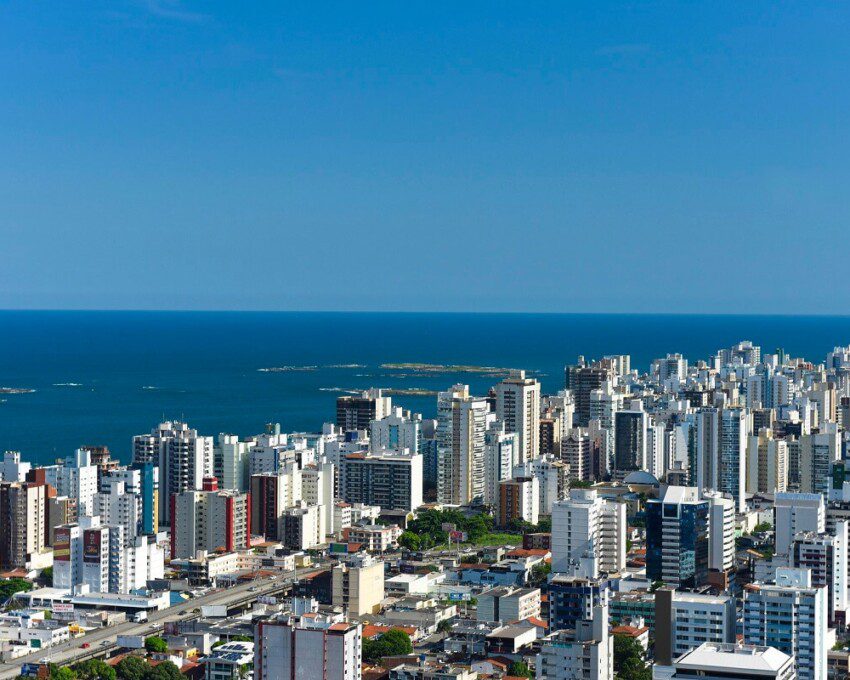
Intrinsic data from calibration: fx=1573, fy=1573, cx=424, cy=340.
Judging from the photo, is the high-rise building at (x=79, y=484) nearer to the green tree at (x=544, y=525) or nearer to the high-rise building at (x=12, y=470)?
the high-rise building at (x=12, y=470)

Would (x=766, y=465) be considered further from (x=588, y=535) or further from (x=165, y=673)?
(x=165, y=673)

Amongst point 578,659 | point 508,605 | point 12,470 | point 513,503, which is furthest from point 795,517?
point 12,470

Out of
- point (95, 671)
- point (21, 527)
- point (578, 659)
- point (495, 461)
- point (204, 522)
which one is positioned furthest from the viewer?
point (495, 461)

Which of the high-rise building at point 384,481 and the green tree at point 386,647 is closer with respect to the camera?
the green tree at point 386,647

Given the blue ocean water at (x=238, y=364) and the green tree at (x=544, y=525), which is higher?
the blue ocean water at (x=238, y=364)

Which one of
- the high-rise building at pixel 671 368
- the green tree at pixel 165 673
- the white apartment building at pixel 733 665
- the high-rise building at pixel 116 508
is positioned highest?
the high-rise building at pixel 671 368

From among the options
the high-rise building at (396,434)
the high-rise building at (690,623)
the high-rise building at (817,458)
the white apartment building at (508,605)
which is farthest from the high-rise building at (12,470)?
the high-rise building at (817,458)

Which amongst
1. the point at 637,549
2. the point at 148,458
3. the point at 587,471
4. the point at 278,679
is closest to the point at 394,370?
the point at 587,471
